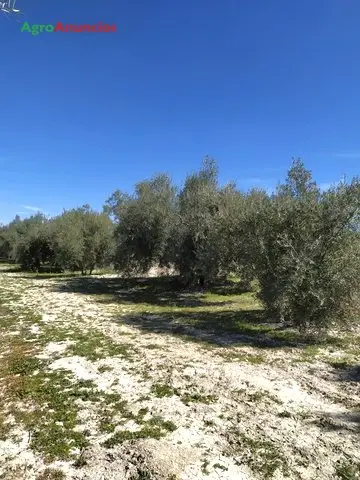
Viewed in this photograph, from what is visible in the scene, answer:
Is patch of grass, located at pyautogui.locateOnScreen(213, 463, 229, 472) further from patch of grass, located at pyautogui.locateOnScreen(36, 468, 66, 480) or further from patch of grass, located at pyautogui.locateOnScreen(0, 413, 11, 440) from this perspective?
patch of grass, located at pyautogui.locateOnScreen(0, 413, 11, 440)

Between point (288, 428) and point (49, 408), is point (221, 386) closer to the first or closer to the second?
point (288, 428)

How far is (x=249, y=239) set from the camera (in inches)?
593

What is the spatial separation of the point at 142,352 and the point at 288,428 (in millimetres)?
5560

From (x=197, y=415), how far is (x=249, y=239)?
357 inches

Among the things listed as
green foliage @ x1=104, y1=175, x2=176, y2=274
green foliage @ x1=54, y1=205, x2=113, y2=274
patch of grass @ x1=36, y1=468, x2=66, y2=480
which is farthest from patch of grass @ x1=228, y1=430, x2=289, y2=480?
green foliage @ x1=54, y1=205, x2=113, y2=274

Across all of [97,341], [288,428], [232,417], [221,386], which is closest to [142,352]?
[97,341]

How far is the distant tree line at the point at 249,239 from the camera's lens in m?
12.4

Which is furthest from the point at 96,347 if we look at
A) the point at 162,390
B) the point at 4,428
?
the point at 4,428

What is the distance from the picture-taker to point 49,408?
24.5 ft

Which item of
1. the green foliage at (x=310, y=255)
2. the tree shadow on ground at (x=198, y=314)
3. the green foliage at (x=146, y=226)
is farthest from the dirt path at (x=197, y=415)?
the green foliage at (x=146, y=226)

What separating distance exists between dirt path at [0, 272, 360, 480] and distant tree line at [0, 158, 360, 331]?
7.36 ft

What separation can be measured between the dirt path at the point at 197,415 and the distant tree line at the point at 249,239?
7.36 ft

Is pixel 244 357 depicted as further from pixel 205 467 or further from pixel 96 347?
pixel 205 467

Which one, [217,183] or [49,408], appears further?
[217,183]
